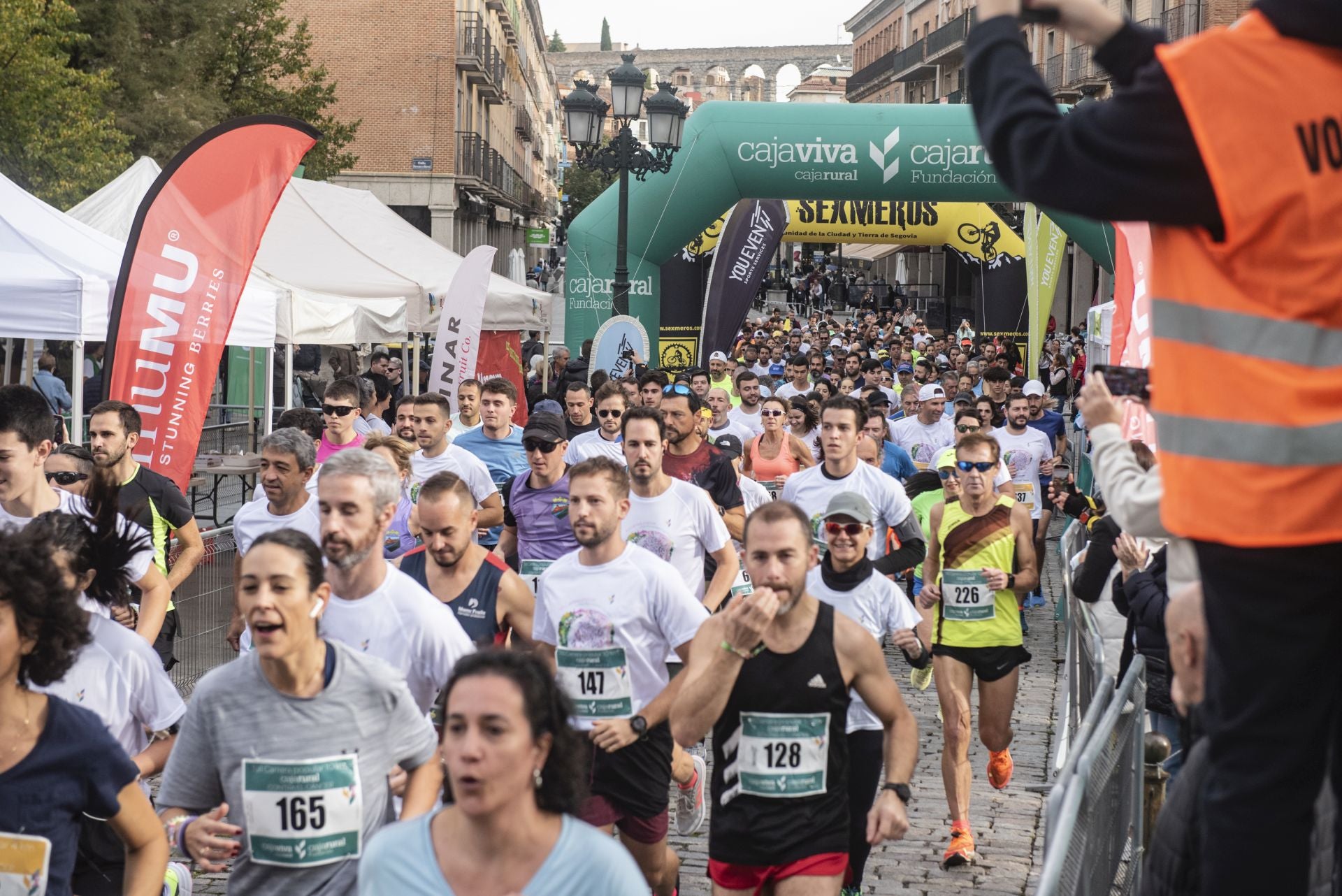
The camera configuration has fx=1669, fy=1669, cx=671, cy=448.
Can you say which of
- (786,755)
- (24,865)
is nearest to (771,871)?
(786,755)

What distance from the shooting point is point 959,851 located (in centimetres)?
731

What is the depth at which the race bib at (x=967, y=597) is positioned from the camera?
325 inches

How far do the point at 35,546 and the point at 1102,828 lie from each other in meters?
2.90

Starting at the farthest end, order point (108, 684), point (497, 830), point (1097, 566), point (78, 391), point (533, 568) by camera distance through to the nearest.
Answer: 1. point (78, 391)
2. point (533, 568)
3. point (1097, 566)
4. point (108, 684)
5. point (497, 830)

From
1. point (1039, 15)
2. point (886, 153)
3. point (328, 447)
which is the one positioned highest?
point (886, 153)

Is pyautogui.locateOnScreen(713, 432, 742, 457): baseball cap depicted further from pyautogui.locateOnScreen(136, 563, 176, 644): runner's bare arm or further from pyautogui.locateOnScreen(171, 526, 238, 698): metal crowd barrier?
pyautogui.locateOnScreen(136, 563, 176, 644): runner's bare arm

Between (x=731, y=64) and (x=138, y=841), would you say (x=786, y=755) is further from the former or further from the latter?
(x=731, y=64)

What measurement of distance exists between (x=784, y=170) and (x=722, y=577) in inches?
513

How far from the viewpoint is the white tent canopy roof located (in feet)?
63.1

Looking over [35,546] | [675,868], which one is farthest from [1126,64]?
[675,868]

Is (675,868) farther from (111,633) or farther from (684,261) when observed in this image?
(684,261)

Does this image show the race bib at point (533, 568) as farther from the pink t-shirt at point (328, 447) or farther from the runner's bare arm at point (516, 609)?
the runner's bare arm at point (516, 609)

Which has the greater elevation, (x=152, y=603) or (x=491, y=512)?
(x=491, y=512)

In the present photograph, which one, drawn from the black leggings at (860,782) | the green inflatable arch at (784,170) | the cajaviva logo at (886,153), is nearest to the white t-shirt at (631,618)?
the black leggings at (860,782)
